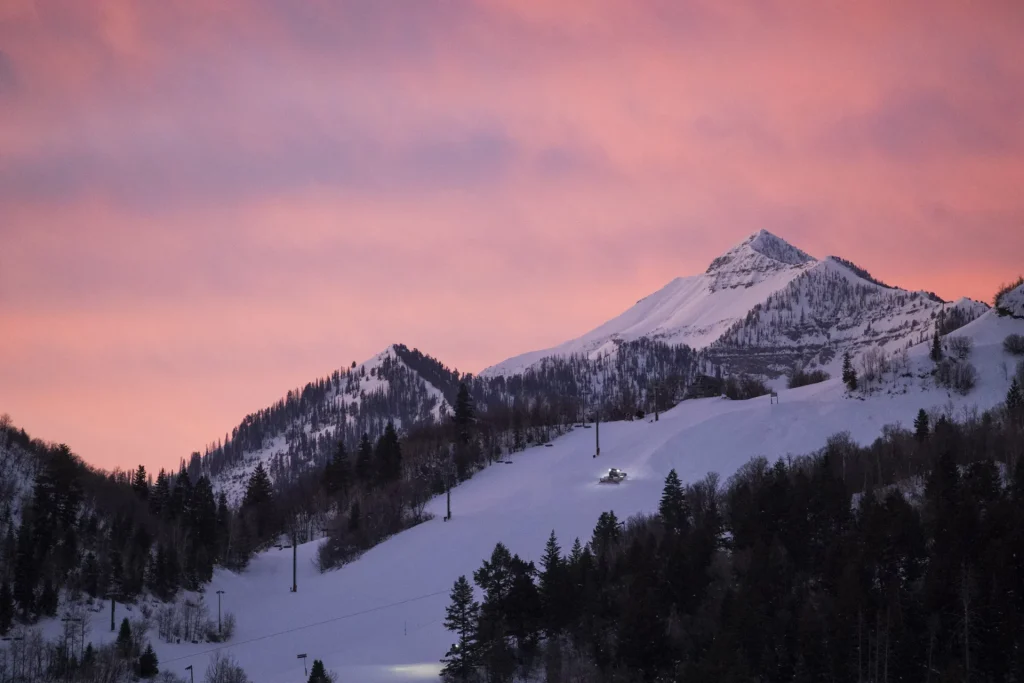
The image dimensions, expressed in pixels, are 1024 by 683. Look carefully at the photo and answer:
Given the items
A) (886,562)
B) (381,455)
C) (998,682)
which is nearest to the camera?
(998,682)

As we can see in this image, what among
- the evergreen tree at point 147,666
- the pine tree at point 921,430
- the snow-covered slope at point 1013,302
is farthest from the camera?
the snow-covered slope at point 1013,302

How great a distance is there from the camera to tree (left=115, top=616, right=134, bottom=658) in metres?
59.1

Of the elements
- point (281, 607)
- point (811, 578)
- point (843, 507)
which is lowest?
point (281, 607)

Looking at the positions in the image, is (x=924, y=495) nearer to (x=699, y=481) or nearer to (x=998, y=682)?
(x=998, y=682)

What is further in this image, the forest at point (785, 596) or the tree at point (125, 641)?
the tree at point (125, 641)

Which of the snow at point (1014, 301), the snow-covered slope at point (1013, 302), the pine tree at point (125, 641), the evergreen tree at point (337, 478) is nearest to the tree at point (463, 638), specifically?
the pine tree at point (125, 641)

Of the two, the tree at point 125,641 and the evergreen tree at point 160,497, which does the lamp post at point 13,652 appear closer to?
the tree at point 125,641

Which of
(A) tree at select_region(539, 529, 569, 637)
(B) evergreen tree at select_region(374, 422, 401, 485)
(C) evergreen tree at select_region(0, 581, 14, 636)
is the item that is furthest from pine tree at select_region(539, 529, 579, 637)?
(B) evergreen tree at select_region(374, 422, 401, 485)

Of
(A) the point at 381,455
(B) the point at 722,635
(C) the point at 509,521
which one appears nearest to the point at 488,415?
(A) the point at 381,455

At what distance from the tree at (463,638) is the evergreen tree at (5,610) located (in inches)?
1133

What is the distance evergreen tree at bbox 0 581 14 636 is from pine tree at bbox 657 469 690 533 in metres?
43.9

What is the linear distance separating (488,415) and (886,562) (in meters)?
87.0

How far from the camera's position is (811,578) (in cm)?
5353

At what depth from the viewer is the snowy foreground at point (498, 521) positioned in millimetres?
64000
